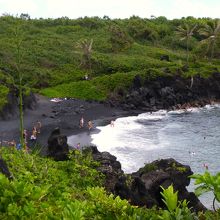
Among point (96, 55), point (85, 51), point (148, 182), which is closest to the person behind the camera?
Result: point (148, 182)

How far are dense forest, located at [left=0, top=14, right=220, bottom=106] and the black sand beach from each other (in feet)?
12.2

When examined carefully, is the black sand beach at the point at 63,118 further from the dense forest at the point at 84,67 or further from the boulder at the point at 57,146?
the boulder at the point at 57,146

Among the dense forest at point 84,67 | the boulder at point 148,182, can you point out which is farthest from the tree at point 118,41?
the boulder at point 148,182

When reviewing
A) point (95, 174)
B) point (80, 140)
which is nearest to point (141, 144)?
point (80, 140)

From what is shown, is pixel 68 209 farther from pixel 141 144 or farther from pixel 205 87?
pixel 205 87

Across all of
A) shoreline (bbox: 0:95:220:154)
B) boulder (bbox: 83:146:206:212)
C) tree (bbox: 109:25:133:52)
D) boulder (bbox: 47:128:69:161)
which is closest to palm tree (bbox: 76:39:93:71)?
tree (bbox: 109:25:133:52)

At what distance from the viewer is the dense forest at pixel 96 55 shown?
259ft

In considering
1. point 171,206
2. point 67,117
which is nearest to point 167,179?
point 171,206

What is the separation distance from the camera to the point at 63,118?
5994cm

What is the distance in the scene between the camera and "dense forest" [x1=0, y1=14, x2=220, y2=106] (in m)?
79.1

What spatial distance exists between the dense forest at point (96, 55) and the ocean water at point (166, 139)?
40.3 feet

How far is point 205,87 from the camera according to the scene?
8162 centimetres

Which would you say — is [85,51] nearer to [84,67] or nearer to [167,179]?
[84,67]

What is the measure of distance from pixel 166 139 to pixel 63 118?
1401 cm
